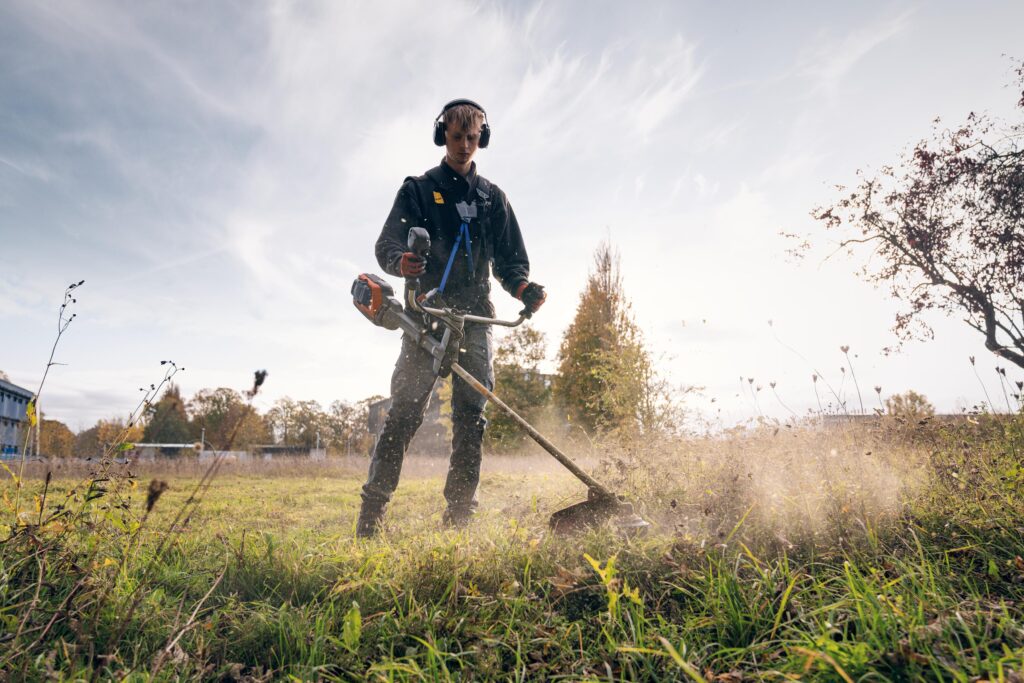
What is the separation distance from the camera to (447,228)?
3.95 meters

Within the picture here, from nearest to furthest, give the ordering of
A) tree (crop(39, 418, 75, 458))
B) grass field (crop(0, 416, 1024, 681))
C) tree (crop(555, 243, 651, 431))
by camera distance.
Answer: grass field (crop(0, 416, 1024, 681))
tree (crop(39, 418, 75, 458))
tree (crop(555, 243, 651, 431))

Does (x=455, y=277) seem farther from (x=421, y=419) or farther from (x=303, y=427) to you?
(x=303, y=427)

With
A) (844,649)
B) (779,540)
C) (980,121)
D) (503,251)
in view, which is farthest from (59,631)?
(980,121)

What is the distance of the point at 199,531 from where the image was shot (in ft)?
10.4

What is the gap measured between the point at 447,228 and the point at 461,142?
63cm

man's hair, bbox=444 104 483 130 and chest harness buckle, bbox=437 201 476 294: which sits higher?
man's hair, bbox=444 104 483 130

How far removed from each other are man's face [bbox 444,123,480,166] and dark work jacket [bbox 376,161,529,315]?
0.29 ft

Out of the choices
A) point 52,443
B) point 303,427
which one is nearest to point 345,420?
point 303,427

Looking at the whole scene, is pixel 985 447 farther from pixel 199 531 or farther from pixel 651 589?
pixel 199 531

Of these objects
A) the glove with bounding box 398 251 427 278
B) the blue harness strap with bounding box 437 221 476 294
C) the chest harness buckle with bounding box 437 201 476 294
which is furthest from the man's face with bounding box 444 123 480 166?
the glove with bounding box 398 251 427 278

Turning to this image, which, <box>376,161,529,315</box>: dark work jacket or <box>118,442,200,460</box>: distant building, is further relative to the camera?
<box>376,161,529,315</box>: dark work jacket

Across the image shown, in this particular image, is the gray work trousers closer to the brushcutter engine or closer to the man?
the man

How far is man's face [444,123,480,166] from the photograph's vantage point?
392cm

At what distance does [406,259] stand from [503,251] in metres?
1.33
